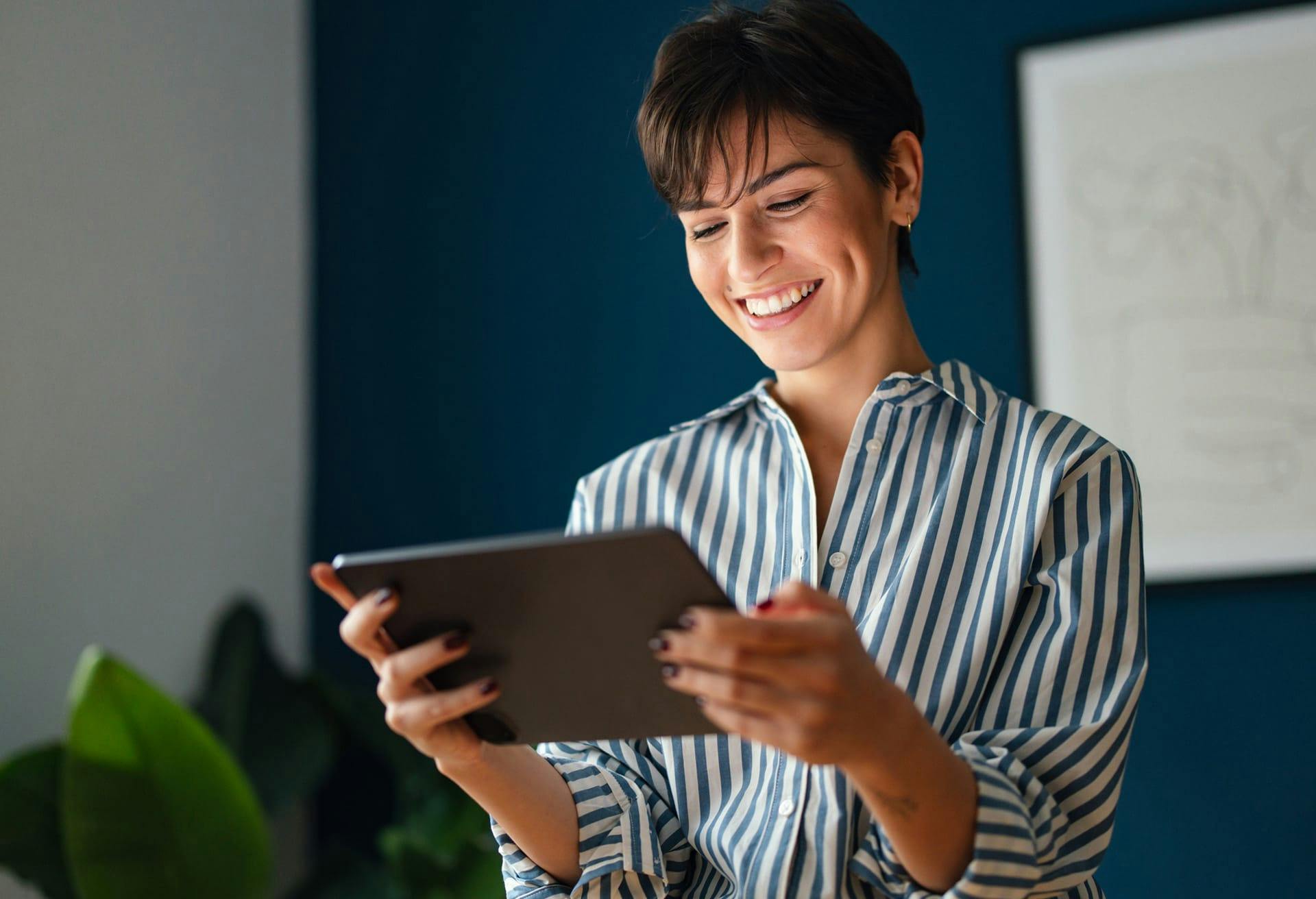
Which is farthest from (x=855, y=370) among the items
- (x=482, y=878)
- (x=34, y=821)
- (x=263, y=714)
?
(x=263, y=714)

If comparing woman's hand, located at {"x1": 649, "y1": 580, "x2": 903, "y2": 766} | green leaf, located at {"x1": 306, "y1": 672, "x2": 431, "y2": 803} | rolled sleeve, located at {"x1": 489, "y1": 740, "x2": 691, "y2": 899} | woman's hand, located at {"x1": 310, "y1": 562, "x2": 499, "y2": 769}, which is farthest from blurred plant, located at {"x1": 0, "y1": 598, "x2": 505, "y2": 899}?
woman's hand, located at {"x1": 649, "y1": 580, "x2": 903, "y2": 766}

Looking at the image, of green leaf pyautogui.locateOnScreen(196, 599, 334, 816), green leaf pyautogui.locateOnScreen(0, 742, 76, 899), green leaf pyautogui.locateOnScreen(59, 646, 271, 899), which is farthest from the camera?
green leaf pyautogui.locateOnScreen(196, 599, 334, 816)

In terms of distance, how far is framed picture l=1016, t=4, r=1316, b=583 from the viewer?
5.95 ft

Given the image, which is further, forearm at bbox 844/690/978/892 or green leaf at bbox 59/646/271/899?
green leaf at bbox 59/646/271/899

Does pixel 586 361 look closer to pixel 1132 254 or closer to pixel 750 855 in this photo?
pixel 1132 254

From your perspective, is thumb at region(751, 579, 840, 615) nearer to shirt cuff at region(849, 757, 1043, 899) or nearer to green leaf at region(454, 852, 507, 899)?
shirt cuff at region(849, 757, 1043, 899)

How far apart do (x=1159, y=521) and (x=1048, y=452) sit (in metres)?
0.83

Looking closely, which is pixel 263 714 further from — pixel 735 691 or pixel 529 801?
pixel 735 691

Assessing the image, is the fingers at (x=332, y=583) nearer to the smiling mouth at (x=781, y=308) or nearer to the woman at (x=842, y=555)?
the woman at (x=842, y=555)

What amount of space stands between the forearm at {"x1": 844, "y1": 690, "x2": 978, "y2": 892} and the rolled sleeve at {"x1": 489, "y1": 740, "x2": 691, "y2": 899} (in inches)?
11.5

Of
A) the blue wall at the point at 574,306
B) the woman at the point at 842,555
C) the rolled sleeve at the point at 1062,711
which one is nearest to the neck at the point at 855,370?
the woman at the point at 842,555

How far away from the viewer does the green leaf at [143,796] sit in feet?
5.08

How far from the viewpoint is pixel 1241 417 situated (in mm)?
1828

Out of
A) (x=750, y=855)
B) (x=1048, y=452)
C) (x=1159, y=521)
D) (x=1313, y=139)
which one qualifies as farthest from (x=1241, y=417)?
(x=750, y=855)
